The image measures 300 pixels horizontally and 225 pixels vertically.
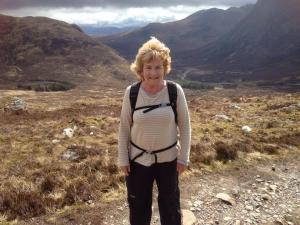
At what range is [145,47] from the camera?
17.6 feet

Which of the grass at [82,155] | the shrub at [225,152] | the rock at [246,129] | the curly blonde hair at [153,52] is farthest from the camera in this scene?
the rock at [246,129]

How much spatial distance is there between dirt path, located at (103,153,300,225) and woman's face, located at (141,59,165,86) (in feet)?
11.2

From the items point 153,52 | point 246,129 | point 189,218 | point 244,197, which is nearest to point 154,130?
point 153,52

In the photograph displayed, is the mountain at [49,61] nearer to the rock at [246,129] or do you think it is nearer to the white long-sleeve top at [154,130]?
the rock at [246,129]

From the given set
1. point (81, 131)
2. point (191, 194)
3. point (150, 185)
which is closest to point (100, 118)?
point (81, 131)

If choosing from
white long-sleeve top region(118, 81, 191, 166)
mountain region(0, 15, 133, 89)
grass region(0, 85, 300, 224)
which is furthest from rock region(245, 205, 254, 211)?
mountain region(0, 15, 133, 89)

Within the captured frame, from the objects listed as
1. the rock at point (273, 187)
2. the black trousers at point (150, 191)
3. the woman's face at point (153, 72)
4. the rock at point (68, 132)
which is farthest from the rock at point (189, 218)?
the rock at point (68, 132)

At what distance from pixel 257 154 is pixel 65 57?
597 ft

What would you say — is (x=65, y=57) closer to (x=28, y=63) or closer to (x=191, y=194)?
(x=28, y=63)

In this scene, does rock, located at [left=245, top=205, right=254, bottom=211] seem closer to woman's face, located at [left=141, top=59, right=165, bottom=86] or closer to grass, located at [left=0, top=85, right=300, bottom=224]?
grass, located at [left=0, top=85, right=300, bottom=224]

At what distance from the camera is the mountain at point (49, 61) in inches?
6452

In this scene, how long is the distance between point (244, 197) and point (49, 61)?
181 metres

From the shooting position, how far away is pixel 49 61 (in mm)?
181250

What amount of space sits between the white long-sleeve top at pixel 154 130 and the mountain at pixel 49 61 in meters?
152
